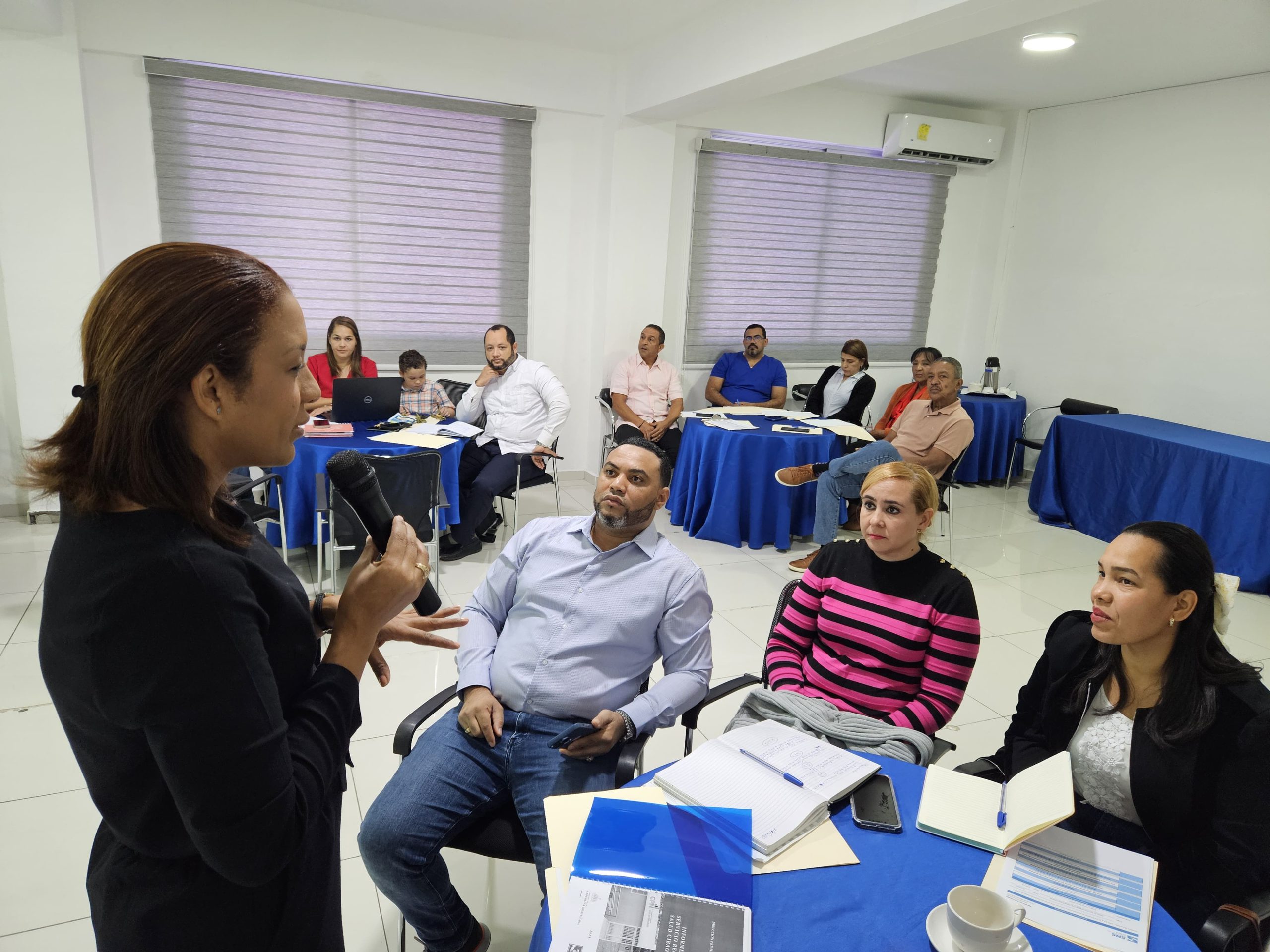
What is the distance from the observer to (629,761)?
1734 mm

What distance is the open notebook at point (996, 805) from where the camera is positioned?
128 cm

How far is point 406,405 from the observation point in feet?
17.1

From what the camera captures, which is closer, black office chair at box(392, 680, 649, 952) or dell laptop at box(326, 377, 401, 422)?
black office chair at box(392, 680, 649, 952)

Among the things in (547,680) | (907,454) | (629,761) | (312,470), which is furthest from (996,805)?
(907,454)

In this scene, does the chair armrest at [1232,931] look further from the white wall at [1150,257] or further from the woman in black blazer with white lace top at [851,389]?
the white wall at [1150,257]

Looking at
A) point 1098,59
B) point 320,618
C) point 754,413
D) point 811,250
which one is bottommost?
point 754,413

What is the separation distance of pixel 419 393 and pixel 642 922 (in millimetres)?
4557

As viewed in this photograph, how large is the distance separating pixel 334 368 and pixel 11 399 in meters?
1.95

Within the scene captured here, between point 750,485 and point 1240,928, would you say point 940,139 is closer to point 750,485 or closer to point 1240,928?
point 750,485

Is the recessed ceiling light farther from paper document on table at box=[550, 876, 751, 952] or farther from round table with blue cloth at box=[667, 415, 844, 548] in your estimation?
paper document on table at box=[550, 876, 751, 952]

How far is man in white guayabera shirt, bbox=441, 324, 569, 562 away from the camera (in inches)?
189

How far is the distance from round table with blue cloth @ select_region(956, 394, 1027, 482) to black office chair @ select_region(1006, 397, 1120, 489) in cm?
7

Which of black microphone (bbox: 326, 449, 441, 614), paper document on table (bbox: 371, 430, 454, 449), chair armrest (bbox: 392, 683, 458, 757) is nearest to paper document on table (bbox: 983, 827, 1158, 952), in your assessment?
black microphone (bbox: 326, 449, 441, 614)

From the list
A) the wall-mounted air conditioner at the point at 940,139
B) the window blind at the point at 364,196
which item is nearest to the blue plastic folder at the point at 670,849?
the window blind at the point at 364,196
